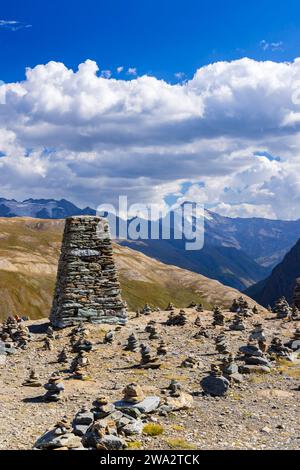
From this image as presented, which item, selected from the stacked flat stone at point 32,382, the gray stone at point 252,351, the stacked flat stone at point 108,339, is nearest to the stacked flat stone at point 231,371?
the gray stone at point 252,351

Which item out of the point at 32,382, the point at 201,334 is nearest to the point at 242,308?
the point at 201,334

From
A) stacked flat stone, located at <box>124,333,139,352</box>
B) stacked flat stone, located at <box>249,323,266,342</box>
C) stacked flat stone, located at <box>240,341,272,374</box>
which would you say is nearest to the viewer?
stacked flat stone, located at <box>240,341,272,374</box>

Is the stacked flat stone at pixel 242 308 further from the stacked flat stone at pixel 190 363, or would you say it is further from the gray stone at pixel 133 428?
the gray stone at pixel 133 428

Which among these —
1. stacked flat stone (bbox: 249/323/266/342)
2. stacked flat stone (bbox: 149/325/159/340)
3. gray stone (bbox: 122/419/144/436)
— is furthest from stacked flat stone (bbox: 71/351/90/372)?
stacked flat stone (bbox: 249/323/266/342)

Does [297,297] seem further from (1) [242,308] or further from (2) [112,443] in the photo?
(2) [112,443]

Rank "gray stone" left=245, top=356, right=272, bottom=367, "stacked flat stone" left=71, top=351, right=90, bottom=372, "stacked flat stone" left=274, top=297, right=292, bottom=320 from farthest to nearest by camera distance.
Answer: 1. "stacked flat stone" left=274, top=297, right=292, bottom=320
2. "stacked flat stone" left=71, top=351, right=90, bottom=372
3. "gray stone" left=245, top=356, right=272, bottom=367

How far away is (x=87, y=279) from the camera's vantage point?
30844 millimetres

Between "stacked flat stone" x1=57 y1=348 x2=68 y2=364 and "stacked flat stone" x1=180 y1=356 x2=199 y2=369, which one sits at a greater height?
"stacked flat stone" x1=180 y1=356 x2=199 y2=369

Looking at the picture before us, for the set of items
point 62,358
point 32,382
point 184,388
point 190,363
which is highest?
point 190,363

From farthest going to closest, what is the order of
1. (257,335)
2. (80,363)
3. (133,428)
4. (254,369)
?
(257,335) → (80,363) → (254,369) → (133,428)

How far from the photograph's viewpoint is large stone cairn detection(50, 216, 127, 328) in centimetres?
3036

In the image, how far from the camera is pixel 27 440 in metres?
12.8

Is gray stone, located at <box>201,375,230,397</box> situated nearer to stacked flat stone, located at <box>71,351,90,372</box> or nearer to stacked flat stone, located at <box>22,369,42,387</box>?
stacked flat stone, located at <box>71,351,90,372</box>

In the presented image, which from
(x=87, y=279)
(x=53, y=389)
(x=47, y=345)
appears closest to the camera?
(x=53, y=389)
